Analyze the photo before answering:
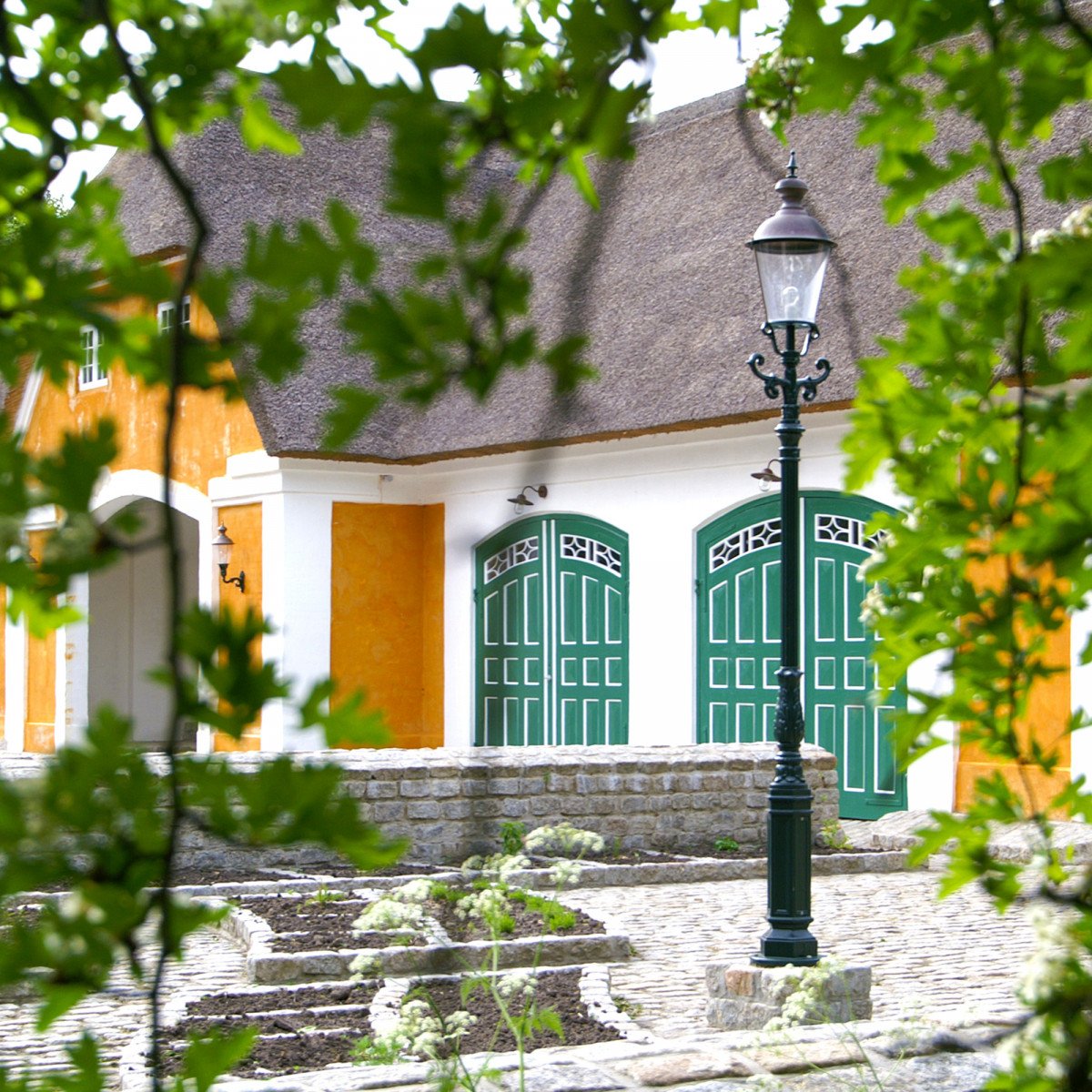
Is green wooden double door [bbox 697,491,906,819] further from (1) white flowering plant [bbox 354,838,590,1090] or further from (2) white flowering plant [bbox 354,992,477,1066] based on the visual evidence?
(2) white flowering plant [bbox 354,992,477,1066]

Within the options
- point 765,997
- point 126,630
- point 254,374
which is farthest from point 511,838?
point 126,630

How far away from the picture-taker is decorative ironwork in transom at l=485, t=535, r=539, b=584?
53.9 feet

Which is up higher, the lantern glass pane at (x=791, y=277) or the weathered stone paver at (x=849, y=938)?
the lantern glass pane at (x=791, y=277)

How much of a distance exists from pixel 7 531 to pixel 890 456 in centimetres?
86

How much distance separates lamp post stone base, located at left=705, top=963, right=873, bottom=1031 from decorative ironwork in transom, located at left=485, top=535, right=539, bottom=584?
33.4ft

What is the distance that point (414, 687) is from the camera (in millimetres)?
17828

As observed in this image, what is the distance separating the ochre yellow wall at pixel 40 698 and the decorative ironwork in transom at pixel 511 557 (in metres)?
6.77

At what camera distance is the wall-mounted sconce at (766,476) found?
13672mm

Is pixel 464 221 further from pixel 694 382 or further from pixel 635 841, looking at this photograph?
pixel 694 382

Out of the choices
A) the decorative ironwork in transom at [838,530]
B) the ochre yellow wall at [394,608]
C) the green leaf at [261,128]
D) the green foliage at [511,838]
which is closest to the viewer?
the green leaf at [261,128]

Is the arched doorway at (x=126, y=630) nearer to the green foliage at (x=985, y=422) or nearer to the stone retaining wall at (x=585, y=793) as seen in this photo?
the stone retaining wall at (x=585, y=793)

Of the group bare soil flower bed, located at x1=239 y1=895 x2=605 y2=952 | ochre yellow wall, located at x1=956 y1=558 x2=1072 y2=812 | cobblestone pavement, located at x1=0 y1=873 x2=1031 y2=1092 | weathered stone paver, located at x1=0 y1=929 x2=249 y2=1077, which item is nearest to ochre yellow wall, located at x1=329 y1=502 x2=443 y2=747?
ochre yellow wall, located at x1=956 y1=558 x2=1072 y2=812

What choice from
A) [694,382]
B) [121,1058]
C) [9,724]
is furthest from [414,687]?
[121,1058]

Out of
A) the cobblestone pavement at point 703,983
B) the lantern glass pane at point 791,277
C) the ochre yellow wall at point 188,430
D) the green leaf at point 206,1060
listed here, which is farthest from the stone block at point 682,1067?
the ochre yellow wall at point 188,430
